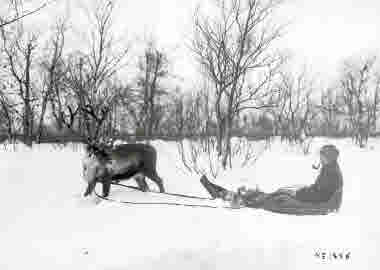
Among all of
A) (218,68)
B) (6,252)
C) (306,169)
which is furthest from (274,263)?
(218,68)

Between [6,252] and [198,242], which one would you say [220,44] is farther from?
[6,252]

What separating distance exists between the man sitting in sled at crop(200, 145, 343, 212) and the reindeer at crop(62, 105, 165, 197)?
196 cm

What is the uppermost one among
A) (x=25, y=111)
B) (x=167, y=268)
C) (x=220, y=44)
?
(x=220, y=44)

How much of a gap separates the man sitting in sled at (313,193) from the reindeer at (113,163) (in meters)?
1.96

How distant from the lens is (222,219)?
4.10m

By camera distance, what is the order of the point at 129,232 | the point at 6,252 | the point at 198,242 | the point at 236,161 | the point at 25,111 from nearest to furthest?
the point at 6,252, the point at 198,242, the point at 129,232, the point at 236,161, the point at 25,111

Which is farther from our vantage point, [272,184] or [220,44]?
[220,44]

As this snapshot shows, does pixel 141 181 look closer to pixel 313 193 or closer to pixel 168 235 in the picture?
pixel 168 235

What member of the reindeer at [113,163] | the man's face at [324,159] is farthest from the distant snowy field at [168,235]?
the man's face at [324,159]

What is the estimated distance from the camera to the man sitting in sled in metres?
3.85

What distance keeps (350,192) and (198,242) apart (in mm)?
3542

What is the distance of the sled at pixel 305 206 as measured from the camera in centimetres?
388

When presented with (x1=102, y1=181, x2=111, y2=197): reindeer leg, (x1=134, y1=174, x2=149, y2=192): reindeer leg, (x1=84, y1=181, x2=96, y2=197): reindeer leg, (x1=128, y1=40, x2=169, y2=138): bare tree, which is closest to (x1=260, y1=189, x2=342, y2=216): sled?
(x1=134, y1=174, x2=149, y2=192): reindeer leg

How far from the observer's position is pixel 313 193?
395cm
